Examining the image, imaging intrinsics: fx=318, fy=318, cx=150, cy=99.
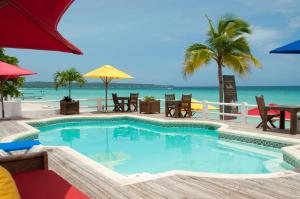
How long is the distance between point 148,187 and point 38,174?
1.53 m

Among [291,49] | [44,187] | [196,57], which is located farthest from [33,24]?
[196,57]

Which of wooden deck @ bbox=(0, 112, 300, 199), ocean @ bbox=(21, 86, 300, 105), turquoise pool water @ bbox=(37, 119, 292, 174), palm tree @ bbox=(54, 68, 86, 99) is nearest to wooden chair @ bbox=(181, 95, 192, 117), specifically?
Answer: turquoise pool water @ bbox=(37, 119, 292, 174)

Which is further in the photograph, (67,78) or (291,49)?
(67,78)

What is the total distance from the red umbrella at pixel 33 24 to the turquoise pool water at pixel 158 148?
4144 millimetres

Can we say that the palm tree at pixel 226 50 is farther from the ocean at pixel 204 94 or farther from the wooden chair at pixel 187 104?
the ocean at pixel 204 94

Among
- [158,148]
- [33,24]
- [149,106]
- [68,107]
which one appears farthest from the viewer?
[149,106]

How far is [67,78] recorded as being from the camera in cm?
1538

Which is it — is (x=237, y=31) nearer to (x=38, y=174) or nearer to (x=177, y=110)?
(x=177, y=110)

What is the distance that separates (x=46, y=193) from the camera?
2848mm

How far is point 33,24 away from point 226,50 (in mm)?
13186

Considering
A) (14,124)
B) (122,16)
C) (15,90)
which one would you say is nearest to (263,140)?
(14,124)

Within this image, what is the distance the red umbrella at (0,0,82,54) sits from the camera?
2771mm

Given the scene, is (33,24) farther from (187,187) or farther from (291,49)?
(291,49)

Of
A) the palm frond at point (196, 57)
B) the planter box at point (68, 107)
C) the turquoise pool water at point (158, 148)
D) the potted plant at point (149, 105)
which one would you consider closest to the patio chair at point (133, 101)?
the potted plant at point (149, 105)
